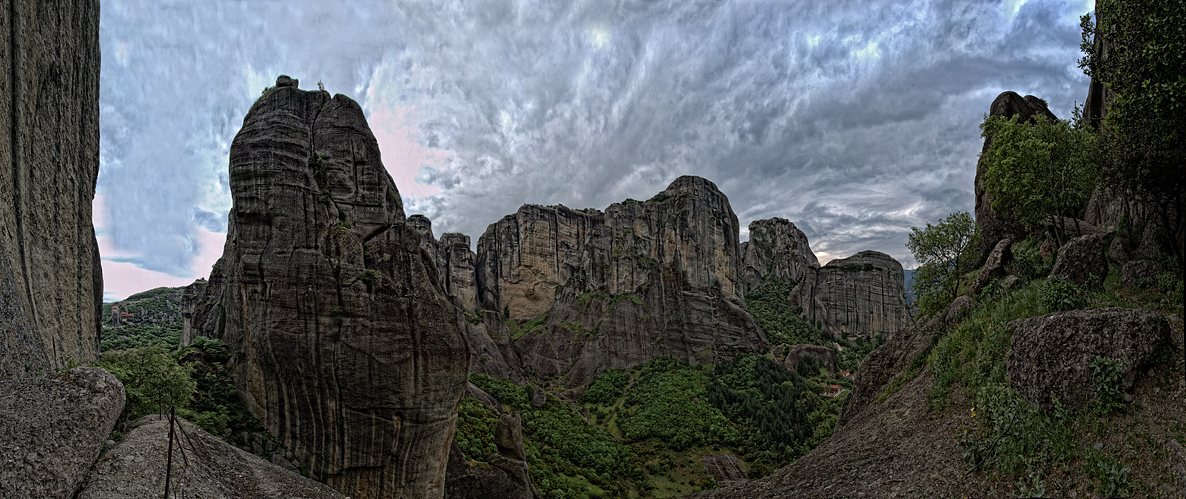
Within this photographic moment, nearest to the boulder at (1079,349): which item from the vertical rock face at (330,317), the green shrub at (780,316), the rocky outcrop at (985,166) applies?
the rocky outcrop at (985,166)

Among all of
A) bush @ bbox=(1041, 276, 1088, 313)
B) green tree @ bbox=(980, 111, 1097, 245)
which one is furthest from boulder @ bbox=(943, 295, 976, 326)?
bush @ bbox=(1041, 276, 1088, 313)

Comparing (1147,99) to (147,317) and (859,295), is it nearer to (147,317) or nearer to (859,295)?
(859,295)

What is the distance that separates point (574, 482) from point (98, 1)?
1258 inches

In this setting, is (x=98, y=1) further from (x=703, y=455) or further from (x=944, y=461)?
→ (x=703, y=455)

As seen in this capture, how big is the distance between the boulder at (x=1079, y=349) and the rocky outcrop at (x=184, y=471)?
1754 cm

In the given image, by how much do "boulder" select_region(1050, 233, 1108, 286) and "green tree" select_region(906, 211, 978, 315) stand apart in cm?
797

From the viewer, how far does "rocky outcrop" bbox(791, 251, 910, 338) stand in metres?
71.4

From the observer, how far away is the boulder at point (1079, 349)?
8.03 metres

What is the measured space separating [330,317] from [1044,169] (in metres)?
25.7

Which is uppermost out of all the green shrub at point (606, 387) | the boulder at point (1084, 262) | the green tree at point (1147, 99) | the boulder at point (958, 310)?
the green tree at point (1147, 99)

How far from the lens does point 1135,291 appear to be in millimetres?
10711

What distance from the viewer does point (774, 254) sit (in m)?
105

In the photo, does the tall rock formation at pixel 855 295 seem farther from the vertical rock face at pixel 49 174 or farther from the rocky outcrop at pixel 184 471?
the vertical rock face at pixel 49 174

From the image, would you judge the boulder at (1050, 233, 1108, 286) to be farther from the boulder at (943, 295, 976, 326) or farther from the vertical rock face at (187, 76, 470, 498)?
the vertical rock face at (187, 76, 470, 498)
